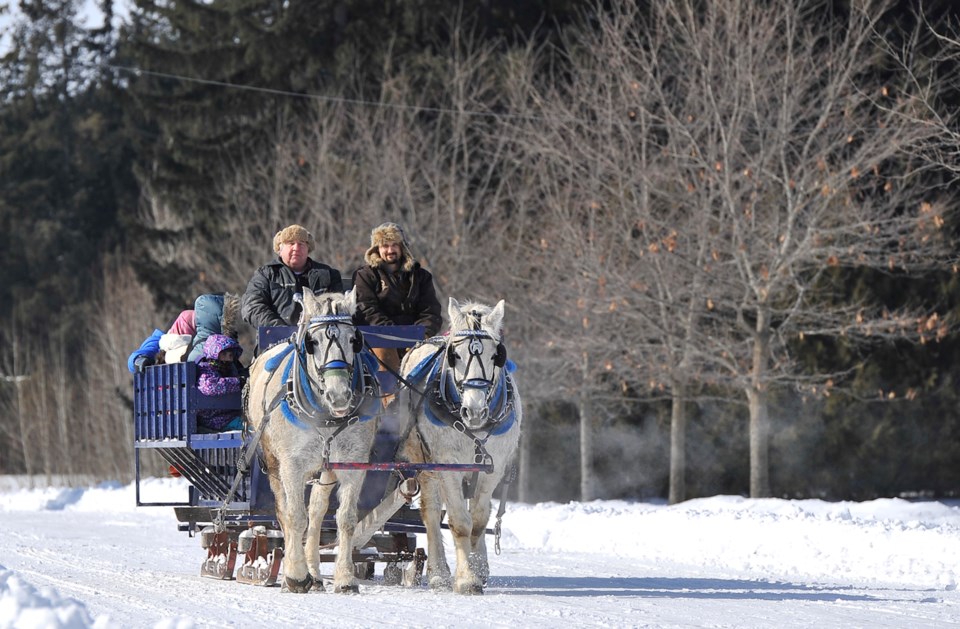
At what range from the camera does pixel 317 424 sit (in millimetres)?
11461

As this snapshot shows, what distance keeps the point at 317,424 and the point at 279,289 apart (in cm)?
223

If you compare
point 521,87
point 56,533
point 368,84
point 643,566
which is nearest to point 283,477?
point 643,566

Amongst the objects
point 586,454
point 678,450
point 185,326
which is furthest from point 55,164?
point 185,326

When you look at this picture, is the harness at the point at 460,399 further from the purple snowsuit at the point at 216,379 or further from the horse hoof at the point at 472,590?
Result: the purple snowsuit at the point at 216,379

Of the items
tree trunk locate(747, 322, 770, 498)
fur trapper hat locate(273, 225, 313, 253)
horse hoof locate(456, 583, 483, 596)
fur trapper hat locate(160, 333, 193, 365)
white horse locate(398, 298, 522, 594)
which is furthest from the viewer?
tree trunk locate(747, 322, 770, 498)

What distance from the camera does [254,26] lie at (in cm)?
3922

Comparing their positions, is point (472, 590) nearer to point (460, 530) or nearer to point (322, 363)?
point (460, 530)

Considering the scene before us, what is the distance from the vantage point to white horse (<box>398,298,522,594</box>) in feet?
37.5

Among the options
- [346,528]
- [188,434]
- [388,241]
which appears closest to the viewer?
[346,528]

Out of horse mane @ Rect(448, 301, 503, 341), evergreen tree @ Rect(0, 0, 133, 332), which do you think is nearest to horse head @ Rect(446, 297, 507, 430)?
horse mane @ Rect(448, 301, 503, 341)

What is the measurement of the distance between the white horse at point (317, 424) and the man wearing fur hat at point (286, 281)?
41.9 inches

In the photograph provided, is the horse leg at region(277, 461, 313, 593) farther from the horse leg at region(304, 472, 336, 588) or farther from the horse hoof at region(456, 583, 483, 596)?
the horse hoof at region(456, 583, 483, 596)

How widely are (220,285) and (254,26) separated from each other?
8.34 meters

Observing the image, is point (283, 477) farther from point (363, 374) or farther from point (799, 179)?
point (799, 179)
